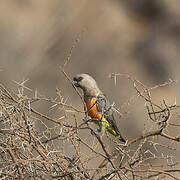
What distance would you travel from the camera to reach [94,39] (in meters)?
11.6

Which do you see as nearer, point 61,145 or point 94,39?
point 61,145

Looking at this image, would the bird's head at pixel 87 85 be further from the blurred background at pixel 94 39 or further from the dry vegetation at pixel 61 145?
the blurred background at pixel 94 39

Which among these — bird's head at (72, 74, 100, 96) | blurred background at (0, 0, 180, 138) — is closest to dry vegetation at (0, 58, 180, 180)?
bird's head at (72, 74, 100, 96)

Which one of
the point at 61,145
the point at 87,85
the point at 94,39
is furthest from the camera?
the point at 94,39

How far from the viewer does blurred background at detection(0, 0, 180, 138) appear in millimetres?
10984

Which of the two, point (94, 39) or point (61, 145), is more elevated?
point (94, 39)

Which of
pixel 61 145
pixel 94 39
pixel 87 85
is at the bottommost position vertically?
pixel 61 145

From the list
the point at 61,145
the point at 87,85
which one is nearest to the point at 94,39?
the point at 87,85

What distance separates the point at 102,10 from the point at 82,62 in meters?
1.83

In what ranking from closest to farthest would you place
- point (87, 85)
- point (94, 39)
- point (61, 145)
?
point (61, 145) → point (87, 85) → point (94, 39)

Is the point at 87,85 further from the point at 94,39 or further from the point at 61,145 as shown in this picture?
the point at 94,39

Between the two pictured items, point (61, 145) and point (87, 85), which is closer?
point (61, 145)

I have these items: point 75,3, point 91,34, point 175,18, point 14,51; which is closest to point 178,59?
point 175,18

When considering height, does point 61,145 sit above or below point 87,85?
below
